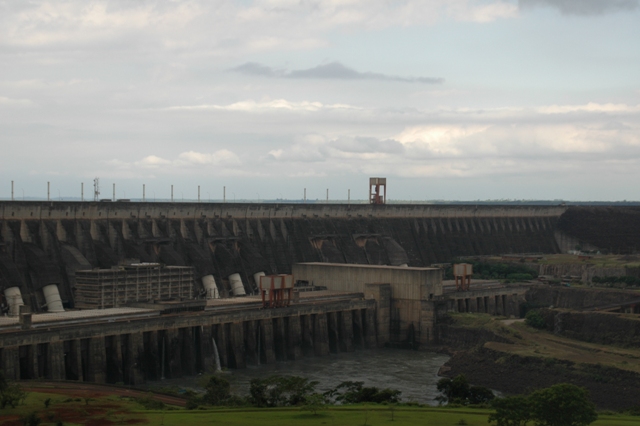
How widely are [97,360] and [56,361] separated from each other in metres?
3.23

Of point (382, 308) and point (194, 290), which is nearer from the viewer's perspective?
point (382, 308)

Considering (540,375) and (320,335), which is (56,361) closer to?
(320,335)

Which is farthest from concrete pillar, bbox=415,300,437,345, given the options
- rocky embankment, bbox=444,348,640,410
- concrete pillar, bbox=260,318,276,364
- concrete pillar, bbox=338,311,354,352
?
concrete pillar, bbox=260,318,276,364

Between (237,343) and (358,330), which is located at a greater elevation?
(237,343)

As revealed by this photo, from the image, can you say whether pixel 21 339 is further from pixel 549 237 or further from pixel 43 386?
pixel 549 237

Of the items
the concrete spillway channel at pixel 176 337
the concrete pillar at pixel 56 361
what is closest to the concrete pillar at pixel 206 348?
the concrete spillway channel at pixel 176 337

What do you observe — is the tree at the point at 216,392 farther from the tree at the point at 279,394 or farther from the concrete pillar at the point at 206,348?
the concrete pillar at the point at 206,348

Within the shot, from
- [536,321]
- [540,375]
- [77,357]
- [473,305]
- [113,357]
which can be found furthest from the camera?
[473,305]

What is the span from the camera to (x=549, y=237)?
160 metres

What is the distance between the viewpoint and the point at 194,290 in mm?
91812

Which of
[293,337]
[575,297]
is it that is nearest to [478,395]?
[293,337]

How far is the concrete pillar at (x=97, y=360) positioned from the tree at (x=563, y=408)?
33.6 m

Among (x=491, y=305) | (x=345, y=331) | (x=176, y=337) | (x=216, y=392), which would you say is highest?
(x=491, y=305)

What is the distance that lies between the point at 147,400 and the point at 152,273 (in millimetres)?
30448
